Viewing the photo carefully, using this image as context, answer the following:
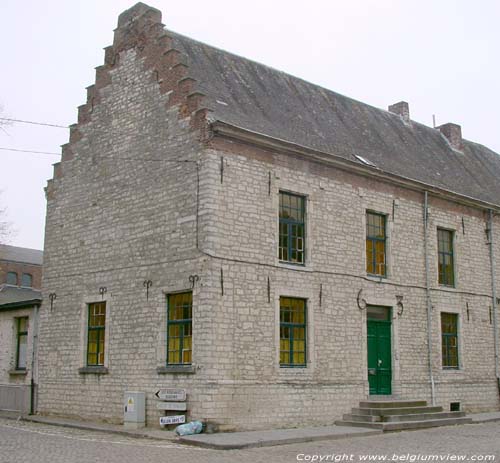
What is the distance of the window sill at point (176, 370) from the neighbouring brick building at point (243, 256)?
0.20 feet

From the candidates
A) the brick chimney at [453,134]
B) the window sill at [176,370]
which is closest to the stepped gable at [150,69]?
the window sill at [176,370]

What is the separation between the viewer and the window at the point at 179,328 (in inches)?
629

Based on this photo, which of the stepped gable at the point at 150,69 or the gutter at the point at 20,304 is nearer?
the stepped gable at the point at 150,69

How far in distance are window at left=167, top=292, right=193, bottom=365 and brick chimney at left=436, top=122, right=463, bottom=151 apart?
14.2 m

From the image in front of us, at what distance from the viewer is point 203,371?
15.2 metres

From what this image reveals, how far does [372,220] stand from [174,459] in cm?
1003

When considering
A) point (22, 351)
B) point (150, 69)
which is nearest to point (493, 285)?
point (150, 69)

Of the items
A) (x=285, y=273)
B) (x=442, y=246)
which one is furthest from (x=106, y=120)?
(x=442, y=246)

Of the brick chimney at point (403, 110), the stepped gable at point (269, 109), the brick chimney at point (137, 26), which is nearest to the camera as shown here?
the stepped gable at point (269, 109)

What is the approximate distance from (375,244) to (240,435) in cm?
724

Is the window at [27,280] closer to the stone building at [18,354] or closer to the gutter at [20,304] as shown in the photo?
the stone building at [18,354]

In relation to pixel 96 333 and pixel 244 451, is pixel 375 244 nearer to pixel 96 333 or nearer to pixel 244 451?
pixel 96 333

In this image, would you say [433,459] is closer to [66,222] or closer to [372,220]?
[372,220]

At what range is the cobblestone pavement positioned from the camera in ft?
38.3
